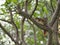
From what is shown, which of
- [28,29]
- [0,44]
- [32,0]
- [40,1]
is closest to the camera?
[32,0]

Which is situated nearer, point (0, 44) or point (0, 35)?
point (0, 35)

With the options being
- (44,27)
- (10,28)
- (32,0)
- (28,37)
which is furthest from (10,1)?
A: (28,37)

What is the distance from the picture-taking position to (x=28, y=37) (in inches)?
107

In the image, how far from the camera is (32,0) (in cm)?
165

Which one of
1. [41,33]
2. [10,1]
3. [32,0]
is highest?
[10,1]

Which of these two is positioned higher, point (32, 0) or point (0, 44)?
point (32, 0)

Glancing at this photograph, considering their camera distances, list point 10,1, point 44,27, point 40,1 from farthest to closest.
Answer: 1. point 40,1
2. point 44,27
3. point 10,1

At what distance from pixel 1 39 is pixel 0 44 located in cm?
21

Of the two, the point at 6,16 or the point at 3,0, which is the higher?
the point at 3,0

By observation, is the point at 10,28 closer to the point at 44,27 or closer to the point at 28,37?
the point at 28,37

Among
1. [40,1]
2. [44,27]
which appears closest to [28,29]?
[40,1]

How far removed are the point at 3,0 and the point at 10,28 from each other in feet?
3.52

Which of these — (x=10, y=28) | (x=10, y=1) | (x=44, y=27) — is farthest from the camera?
(x=10, y=28)

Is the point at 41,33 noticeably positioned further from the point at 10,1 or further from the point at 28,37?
the point at 10,1
